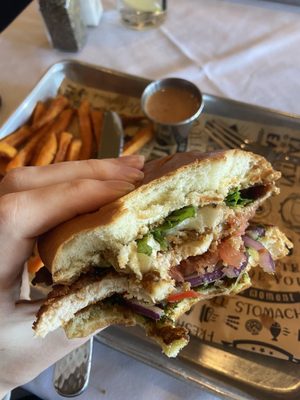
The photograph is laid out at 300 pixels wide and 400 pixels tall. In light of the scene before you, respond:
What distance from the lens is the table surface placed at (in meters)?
2.47

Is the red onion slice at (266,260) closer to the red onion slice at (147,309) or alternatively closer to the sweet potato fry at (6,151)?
the red onion slice at (147,309)

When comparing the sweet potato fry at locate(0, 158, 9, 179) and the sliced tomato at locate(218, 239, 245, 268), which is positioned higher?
the sliced tomato at locate(218, 239, 245, 268)

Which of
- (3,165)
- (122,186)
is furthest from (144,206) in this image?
(3,165)

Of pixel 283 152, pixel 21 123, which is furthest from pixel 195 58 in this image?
pixel 21 123

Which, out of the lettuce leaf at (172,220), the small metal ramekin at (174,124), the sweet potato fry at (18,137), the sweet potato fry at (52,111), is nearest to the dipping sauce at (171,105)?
the small metal ramekin at (174,124)

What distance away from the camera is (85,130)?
2.27m

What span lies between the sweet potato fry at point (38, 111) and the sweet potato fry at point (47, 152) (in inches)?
8.5

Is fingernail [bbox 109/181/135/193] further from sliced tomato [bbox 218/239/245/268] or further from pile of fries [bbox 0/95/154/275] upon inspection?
pile of fries [bbox 0/95/154/275]

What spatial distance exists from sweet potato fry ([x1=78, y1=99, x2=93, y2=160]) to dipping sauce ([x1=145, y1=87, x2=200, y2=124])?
1.10 feet

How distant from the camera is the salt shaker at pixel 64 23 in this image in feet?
8.02

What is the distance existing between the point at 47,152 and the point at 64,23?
94 centimetres

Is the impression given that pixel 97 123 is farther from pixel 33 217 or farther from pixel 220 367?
pixel 220 367

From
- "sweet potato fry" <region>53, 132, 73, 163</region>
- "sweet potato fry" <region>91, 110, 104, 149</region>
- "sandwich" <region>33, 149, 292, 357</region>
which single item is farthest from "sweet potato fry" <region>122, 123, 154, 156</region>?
"sandwich" <region>33, 149, 292, 357</region>

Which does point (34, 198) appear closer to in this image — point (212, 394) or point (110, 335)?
point (110, 335)
